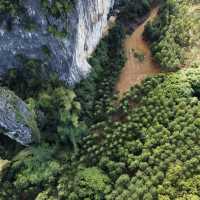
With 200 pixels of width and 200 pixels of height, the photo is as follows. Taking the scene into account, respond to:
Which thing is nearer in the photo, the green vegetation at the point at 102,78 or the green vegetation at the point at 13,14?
the green vegetation at the point at 13,14

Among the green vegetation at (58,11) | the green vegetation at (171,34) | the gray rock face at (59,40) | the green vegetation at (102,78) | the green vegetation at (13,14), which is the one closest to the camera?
the green vegetation at (58,11)

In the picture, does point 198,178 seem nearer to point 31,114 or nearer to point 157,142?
point 157,142

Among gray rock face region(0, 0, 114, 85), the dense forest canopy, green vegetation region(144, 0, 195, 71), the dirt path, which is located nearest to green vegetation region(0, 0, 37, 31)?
the dense forest canopy

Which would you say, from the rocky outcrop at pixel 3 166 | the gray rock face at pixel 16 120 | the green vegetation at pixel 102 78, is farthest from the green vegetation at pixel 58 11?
the rocky outcrop at pixel 3 166

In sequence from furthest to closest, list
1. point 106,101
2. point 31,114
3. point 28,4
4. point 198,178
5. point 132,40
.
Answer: point 132,40 → point 106,101 → point 31,114 → point 28,4 → point 198,178

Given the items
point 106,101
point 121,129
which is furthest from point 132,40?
point 121,129

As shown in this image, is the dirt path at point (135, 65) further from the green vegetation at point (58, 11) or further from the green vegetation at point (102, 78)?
the green vegetation at point (58, 11)
